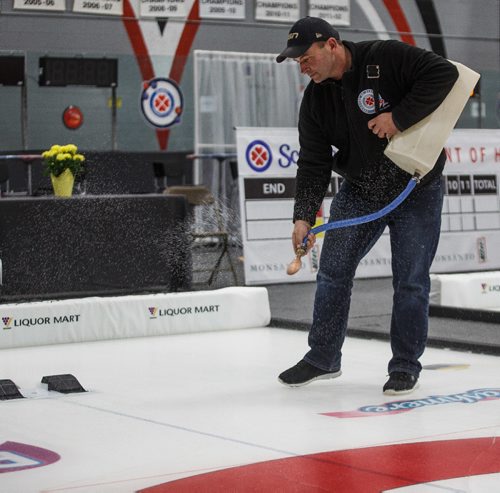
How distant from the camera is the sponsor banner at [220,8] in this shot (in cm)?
1137

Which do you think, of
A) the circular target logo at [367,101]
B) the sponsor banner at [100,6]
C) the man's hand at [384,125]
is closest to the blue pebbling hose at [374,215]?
the man's hand at [384,125]

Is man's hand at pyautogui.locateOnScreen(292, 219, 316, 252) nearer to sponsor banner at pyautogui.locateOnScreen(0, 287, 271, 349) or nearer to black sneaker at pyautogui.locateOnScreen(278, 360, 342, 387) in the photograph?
black sneaker at pyautogui.locateOnScreen(278, 360, 342, 387)

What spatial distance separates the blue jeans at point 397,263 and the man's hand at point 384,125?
0.78 ft

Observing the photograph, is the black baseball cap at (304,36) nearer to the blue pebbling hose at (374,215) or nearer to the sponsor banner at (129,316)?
the blue pebbling hose at (374,215)

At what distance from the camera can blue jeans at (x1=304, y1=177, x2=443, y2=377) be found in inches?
143

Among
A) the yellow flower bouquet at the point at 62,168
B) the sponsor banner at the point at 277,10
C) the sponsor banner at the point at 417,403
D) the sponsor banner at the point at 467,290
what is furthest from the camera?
the sponsor banner at the point at 277,10

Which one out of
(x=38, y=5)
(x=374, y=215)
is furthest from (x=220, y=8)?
(x=374, y=215)

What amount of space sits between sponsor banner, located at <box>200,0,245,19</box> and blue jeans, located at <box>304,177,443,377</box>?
7945 millimetres

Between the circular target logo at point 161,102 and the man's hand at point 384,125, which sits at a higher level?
the circular target logo at point 161,102

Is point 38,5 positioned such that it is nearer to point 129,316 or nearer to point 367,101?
point 129,316

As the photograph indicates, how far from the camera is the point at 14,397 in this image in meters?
3.69

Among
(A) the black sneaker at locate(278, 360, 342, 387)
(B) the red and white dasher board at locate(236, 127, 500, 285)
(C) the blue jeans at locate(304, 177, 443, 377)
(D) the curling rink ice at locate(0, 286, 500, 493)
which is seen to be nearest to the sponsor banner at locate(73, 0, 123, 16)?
(B) the red and white dasher board at locate(236, 127, 500, 285)

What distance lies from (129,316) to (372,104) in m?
2.21

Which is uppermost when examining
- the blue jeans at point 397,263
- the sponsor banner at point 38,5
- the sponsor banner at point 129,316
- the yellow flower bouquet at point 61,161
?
the sponsor banner at point 38,5
